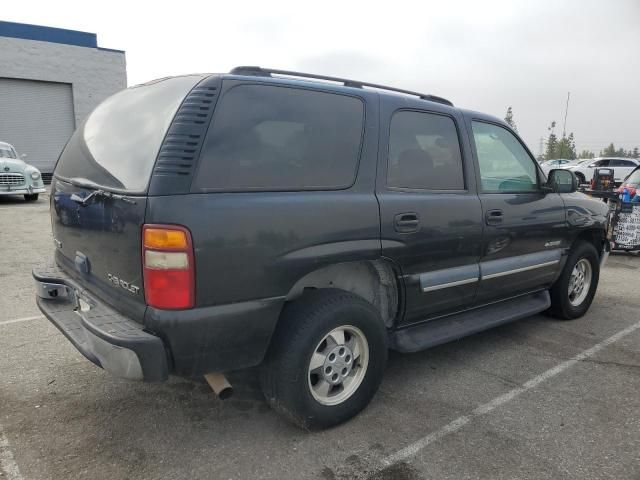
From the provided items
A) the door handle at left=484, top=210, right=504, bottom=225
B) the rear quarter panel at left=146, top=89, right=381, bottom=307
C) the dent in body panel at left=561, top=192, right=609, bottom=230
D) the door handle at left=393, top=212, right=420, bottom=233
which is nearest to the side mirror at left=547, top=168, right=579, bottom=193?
the dent in body panel at left=561, top=192, right=609, bottom=230

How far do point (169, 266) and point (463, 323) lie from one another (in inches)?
88.4

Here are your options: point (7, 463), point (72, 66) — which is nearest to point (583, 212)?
point (7, 463)

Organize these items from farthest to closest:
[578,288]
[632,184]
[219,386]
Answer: [632,184] → [578,288] → [219,386]

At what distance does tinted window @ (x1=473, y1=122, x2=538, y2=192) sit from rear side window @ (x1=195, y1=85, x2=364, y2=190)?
1249mm

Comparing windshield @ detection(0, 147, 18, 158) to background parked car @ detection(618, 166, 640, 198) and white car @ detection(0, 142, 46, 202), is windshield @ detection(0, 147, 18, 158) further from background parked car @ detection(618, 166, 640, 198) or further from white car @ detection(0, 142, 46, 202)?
background parked car @ detection(618, 166, 640, 198)

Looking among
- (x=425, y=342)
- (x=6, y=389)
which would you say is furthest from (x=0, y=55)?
(x=425, y=342)

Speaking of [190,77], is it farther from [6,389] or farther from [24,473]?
[6,389]

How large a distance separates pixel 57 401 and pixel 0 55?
80.6 feet

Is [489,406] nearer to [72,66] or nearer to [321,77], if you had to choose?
[321,77]

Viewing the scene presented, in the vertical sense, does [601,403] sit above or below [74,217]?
below

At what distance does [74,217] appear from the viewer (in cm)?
284

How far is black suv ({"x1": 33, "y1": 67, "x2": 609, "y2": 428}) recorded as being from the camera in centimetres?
225

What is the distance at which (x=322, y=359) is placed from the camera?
106 inches

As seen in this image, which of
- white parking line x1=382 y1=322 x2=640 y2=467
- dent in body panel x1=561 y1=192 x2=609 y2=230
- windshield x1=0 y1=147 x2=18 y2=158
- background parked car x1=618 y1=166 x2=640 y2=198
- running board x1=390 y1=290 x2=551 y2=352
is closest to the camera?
white parking line x1=382 y1=322 x2=640 y2=467
